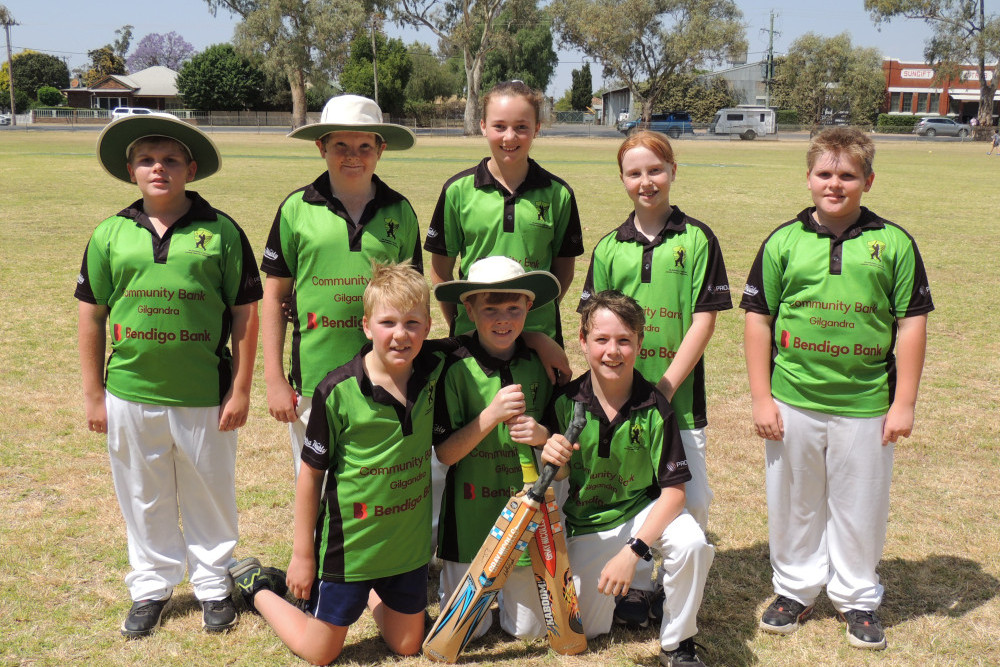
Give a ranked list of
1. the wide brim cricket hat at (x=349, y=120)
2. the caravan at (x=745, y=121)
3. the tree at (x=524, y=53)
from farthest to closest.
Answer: the tree at (x=524, y=53) → the caravan at (x=745, y=121) → the wide brim cricket hat at (x=349, y=120)

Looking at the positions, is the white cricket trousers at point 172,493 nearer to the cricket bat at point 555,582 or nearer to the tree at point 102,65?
the cricket bat at point 555,582

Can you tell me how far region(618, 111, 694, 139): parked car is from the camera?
57.1 m

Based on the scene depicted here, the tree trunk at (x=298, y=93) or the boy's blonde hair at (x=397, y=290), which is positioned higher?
the tree trunk at (x=298, y=93)

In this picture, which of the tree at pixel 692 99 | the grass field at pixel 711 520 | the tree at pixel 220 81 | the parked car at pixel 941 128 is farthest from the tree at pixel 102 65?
the grass field at pixel 711 520

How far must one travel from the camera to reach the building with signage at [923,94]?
3376 inches

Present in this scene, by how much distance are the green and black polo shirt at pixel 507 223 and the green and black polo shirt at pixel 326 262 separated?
396mm

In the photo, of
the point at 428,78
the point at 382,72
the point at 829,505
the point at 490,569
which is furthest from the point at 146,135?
the point at 428,78

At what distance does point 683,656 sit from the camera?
327cm

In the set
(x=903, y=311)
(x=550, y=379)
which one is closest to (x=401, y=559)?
(x=550, y=379)

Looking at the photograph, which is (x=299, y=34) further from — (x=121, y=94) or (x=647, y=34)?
(x=121, y=94)

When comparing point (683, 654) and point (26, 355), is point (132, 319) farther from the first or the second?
point (26, 355)

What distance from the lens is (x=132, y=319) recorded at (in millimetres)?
3453

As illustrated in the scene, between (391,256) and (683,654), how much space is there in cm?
196

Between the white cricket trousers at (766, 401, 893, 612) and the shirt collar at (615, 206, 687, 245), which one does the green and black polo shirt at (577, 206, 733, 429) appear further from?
the white cricket trousers at (766, 401, 893, 612)
